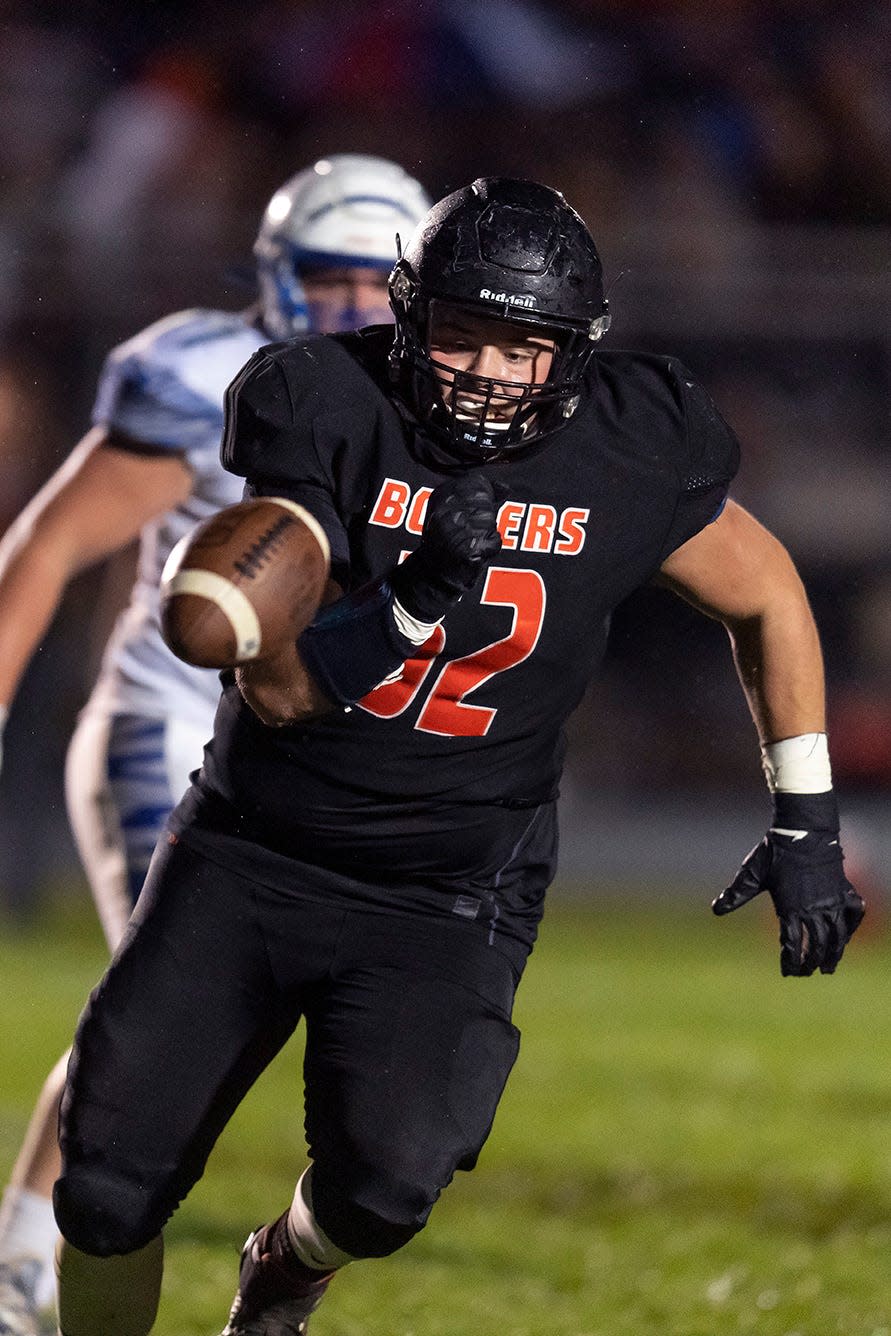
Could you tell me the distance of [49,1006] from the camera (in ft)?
23.3

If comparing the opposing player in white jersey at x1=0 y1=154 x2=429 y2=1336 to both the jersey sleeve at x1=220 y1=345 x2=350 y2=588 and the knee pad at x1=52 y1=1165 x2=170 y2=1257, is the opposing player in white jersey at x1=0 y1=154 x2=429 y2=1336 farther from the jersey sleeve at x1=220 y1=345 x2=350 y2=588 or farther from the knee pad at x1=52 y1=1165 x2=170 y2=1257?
the jersey sleeve at x1=220 y1=345 x2=350 y2=588

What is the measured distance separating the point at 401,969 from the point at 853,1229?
6.44 ft

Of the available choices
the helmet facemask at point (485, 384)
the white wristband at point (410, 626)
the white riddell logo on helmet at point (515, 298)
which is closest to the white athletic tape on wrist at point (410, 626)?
the white wristband at point (410, 626)

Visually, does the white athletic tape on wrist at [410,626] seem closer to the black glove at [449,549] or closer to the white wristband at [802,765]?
the black glove at [449,549]

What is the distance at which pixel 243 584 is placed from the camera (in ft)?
7.86

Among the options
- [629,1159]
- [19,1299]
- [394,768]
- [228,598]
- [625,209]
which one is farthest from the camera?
[625,209]

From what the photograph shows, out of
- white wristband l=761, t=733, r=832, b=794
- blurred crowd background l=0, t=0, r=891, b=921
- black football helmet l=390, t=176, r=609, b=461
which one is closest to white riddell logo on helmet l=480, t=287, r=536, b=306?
black football helmet l=390, t=176, r=609, b=461

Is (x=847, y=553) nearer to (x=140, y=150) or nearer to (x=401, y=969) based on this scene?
(x=140, y=150)

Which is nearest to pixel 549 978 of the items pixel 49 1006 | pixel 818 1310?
pixel 49 1006

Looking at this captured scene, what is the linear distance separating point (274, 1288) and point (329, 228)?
1.86 m

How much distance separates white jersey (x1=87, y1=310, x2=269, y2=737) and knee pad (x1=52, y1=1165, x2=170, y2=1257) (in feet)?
3.69

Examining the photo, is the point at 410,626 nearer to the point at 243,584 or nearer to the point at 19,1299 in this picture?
the point at 243,584

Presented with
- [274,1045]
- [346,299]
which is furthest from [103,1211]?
[346,299]

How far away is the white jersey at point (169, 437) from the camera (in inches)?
143
